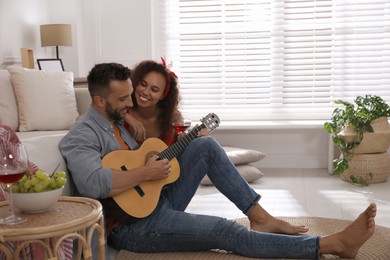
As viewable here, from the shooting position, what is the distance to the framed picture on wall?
15.5 ft

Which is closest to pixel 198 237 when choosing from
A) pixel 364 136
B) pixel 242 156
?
pixel 242 156

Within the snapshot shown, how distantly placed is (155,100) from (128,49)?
252 centimetres

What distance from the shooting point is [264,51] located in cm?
518

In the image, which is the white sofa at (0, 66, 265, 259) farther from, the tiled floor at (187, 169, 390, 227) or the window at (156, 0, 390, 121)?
the window at (156, 0, 390, 121)

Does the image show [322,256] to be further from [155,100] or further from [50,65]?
[50,65]

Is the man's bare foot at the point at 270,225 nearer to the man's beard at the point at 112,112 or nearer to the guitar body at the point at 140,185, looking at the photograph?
the guitar body at the point at 140,185

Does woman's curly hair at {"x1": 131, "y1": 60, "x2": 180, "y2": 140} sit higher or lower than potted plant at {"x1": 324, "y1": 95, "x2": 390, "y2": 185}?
higher

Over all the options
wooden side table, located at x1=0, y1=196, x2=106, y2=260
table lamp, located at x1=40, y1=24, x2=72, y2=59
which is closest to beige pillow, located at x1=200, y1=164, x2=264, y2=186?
table lamp, located at x1=40, y1=24, x2=72, y2=59

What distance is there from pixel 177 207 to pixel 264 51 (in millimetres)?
2781

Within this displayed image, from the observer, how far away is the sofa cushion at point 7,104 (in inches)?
143

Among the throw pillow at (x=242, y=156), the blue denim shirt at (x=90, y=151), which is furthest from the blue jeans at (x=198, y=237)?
the throw pillow at (x=242, y=156)

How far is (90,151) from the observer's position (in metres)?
2.33

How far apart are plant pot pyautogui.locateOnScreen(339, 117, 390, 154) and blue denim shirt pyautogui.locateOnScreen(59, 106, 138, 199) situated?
244 centimetres

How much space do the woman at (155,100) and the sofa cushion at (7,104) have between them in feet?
3.73
